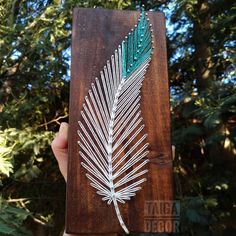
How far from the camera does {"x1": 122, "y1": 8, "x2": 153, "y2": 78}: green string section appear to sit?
0.90 meters

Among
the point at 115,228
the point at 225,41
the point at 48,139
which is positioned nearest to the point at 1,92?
the point at 48,139

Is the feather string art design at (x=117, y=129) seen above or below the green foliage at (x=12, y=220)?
above

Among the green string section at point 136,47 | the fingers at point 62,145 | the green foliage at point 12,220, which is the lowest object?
the green foliage at point 12,220

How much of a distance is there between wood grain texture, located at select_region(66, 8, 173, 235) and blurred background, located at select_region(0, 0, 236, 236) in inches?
42.1

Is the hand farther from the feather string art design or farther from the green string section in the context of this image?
the green string section

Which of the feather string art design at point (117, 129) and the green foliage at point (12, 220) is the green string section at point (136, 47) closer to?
the feather string art design at point (117, 129)

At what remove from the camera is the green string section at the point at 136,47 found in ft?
2.96

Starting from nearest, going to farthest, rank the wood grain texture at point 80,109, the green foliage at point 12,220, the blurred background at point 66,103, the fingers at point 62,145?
the wood grain texture at point 80,109 < the fingers at point 62,145 < the green foliage at point 12,220 < the blurred background at point 66,103

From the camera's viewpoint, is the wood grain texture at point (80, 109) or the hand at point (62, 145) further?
the hand at point (62, 145)

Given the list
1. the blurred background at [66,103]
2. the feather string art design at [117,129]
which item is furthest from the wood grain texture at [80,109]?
the blurred background at [66,103]

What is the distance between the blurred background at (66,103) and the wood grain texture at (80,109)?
1070 mm

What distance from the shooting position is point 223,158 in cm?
261

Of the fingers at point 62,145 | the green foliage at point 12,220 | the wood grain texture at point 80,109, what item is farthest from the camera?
the green foliage at point 12,220

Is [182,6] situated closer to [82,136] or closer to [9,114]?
[9,114]
